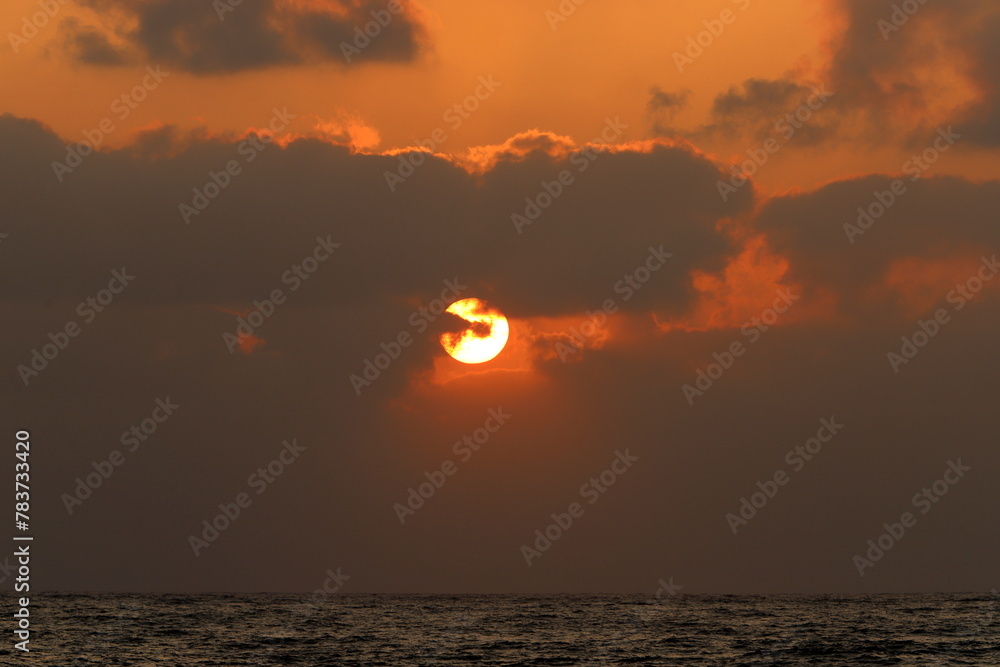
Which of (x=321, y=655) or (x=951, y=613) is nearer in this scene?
(x=321, y=655)

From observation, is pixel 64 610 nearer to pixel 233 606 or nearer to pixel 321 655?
pixel 233 606

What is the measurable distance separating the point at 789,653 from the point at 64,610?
278ft

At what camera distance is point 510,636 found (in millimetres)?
84688

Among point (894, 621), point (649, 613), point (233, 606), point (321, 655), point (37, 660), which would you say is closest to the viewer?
point (37, 660)

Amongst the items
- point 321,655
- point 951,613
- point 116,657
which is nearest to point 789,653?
point 321,655

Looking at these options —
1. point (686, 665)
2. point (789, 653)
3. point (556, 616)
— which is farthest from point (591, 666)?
point (556, 616)

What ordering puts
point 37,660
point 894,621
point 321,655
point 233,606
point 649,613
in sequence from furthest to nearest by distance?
point 233,606, point 649,613, point 894,621, point 321,655, point 37,660

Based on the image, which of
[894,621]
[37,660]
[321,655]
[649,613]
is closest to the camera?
[37,660]

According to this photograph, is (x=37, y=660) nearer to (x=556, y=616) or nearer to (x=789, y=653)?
(x=789, y=653)

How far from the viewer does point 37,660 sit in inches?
2502

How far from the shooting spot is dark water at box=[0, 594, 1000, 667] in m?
68.1

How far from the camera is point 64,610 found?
119688mm

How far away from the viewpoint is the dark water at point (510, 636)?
6812cm

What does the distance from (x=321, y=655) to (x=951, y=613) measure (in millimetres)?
77967
